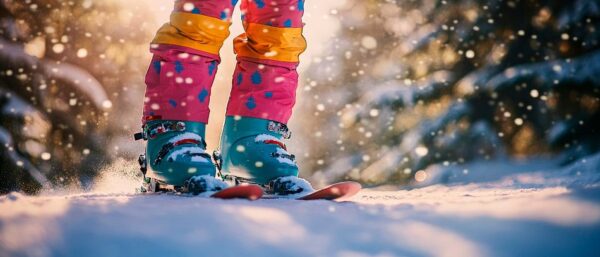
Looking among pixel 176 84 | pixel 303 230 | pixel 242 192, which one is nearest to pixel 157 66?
pixel 176 84

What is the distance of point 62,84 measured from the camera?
419 cm

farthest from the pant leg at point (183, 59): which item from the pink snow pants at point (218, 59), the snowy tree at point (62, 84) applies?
the snowy tree at point (62, 84)

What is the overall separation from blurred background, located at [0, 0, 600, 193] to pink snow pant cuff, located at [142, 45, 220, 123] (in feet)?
7.54

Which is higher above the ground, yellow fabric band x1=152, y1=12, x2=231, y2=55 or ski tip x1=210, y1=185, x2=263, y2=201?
yellow fabric band x1=152, y1=12, x2=231, y2=55

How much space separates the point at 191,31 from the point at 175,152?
0.32 m

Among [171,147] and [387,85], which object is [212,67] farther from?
[387,85]

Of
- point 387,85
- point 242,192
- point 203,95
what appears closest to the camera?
point 242,192

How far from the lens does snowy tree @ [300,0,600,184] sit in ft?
12.6

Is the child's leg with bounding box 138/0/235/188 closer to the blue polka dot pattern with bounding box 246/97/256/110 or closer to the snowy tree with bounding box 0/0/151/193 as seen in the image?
the blue polka dot pattern with bounding box 246/97/256/110

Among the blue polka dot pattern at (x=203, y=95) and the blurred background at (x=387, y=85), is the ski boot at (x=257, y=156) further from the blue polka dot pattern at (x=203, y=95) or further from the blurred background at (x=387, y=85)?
the blurred background at (x=387, y=85)

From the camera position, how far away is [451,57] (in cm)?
421

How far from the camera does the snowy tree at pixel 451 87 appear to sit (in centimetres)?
386

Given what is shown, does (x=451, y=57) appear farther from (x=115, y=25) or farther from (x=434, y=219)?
(x=434, y=219)

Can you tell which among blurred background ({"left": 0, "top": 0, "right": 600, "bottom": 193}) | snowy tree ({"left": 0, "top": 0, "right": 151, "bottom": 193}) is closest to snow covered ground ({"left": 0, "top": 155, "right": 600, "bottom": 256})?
blurred background ({"left": 0, "top": 0, "right": 600, "bottom": 193})
